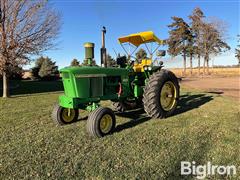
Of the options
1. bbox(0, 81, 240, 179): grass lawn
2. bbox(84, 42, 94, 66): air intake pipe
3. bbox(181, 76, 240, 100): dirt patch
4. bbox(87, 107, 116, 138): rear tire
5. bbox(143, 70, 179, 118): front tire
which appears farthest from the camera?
bbox(181, 76, 240, 100): dirt patch

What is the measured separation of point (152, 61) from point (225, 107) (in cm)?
306

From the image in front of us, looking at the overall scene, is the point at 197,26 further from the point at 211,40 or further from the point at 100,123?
the point at 100,123

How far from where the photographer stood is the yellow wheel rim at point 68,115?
6.30 meters

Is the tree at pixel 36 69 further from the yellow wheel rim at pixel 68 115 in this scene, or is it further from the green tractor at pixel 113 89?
the yellow wheel rim at pixel 68 115

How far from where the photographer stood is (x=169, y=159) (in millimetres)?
3908

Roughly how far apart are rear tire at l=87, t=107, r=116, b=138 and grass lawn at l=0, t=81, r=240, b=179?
0.51 feet

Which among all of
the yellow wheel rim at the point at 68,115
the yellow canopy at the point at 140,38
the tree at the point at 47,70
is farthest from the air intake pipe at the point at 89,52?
the tree at the point at 47,70

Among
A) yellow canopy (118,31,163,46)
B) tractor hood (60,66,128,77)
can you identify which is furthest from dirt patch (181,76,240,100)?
tractor hood (60,66,128,77)

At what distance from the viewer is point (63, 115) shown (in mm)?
6285

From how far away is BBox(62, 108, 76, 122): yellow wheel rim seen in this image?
6303 millimetres

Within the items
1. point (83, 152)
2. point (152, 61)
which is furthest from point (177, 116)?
point (83, 152)

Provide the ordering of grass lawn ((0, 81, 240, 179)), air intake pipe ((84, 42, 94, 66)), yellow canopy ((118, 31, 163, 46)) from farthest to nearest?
yellow canopy ((118, 31, 163, 46))
air intake pipe ((84, 42, 94, 66))
grass lawn ((0, 81, 240, 179))

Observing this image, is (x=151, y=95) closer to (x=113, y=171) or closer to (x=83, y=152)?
(x=83, y=152)

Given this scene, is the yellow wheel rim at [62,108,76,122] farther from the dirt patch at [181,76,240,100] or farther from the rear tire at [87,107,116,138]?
the dirt patch at [181,76,240,100]
